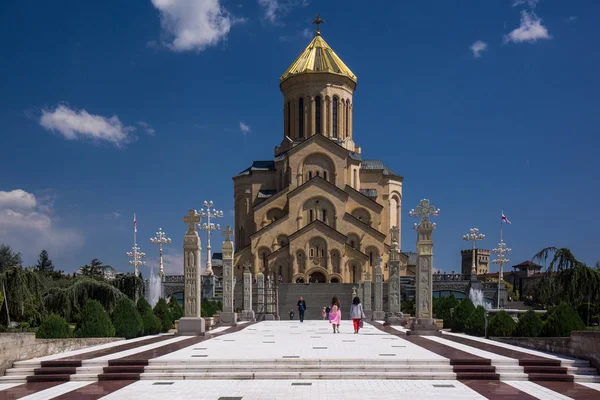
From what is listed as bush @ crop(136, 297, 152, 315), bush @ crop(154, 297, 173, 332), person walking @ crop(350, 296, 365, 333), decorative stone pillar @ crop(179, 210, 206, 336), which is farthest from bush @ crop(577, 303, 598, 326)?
bush @ crop(136, 297, 152, 315)

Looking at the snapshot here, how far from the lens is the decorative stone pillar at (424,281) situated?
735 inches

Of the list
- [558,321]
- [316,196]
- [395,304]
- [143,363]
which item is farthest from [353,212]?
[143,363]

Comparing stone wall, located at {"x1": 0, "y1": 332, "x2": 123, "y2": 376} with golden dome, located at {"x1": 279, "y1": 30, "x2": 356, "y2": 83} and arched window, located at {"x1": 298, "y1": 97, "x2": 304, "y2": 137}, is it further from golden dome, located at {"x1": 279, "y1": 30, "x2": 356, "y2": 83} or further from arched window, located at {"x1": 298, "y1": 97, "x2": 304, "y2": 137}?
golden dome, located at {"x1": 279, "y1": 30, "x2": 356, "y2": 83}

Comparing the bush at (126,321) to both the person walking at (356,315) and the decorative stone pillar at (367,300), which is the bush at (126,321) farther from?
the decorative stone pillar at (367,300)

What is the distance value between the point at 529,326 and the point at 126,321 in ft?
34.5

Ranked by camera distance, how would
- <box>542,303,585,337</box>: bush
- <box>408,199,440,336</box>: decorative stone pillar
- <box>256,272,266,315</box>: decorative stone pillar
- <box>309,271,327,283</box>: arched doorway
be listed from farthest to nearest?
<box>309,271,327,283</box>: arched doorway
<box>256,272,266,315</box>: decorative stone pillar
<box>408,199,440,336</box>: decorative stone pillar
<box>542,303,585,337</box>: bush

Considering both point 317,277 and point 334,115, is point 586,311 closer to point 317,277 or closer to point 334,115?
point 317,277

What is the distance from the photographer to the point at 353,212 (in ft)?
175

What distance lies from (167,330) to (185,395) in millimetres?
13521

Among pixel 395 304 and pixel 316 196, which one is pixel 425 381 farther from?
pixel 316 196

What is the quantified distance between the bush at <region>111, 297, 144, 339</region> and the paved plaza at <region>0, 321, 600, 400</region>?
16.4 feet

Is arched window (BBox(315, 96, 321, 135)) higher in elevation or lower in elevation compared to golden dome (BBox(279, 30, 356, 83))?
lower

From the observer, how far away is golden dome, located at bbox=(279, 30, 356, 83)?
55.1 metres

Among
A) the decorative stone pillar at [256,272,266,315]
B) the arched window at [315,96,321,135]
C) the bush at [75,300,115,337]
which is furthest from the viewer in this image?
the arched window at [315,96,321,135]
